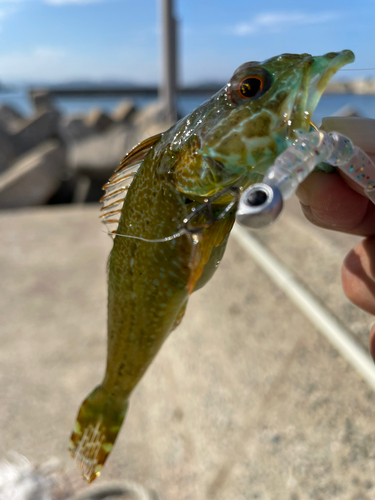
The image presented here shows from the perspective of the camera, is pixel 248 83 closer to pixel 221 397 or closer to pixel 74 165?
pixel 221 397

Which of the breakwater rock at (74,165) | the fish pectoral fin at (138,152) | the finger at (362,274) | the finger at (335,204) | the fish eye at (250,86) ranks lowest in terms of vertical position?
the breakwater rock at (74,165)

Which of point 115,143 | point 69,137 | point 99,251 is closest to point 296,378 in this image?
point 99,251

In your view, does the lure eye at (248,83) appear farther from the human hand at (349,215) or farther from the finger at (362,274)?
the finger at (362,274)

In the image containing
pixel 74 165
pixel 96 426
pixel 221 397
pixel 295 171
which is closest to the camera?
pixel 295 171

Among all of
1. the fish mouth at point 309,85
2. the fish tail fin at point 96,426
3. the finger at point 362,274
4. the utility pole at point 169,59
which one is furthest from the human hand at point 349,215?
the utility pole at point 169,59

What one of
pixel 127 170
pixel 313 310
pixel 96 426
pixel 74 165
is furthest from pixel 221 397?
pixel 74 165

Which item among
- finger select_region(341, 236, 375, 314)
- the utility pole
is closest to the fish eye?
finger select_region(341, 236, 375, 314)

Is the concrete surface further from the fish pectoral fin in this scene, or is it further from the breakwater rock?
the breakwater rock

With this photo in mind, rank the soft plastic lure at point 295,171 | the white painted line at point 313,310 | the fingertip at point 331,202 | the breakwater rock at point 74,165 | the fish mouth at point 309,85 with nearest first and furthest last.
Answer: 1. the soft plastic lure at point 295,171
2. the fish mouth at point 309,85
3. the fingertip at point 331,202
4. the white painted line at point 313,310
5. the breakwater rock at point 74,165
